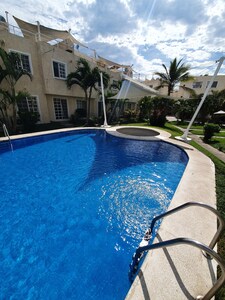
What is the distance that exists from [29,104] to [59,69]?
17.1ft

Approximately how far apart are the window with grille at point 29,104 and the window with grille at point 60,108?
2.55 m

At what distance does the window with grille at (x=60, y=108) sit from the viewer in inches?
691

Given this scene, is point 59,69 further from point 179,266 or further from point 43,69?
point 179,266

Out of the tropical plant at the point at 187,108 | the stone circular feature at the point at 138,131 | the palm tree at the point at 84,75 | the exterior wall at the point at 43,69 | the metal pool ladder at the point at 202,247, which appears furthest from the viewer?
the tropical plant at the point at 187,108

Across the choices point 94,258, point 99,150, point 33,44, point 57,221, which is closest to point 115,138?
point 99,150

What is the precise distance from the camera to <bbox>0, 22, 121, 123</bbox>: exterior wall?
12392 millimetres

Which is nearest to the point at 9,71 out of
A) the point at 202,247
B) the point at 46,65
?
the point at 46,65

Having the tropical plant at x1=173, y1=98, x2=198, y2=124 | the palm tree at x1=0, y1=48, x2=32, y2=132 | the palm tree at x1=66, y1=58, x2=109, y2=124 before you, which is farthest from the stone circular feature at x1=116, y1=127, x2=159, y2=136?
the tropical plant at x1=173, y1=98, x2=198, y2=124

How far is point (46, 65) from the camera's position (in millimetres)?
14469

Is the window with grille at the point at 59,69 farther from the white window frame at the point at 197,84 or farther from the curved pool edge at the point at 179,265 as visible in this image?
the white window frame at the point at 197,84

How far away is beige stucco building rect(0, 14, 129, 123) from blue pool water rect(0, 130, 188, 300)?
29.0 ft

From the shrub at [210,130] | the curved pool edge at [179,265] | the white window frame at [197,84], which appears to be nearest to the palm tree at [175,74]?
the shrub at [210,130]

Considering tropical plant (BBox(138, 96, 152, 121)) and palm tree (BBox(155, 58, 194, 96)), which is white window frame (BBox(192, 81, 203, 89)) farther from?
tropical plant (BBox(138, 96, 152, 121))

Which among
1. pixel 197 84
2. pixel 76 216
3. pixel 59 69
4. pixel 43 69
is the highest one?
pixel 197 84
